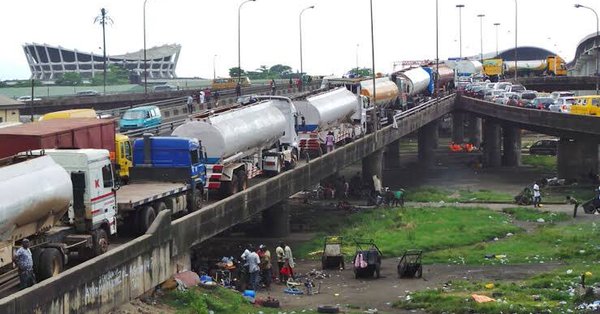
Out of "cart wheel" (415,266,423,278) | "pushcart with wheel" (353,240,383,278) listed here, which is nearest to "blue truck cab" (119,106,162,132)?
"pushcart with wheel" (353,240,383,278)

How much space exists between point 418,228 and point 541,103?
37.2 metres

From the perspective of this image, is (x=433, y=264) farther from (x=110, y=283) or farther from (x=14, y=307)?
(x=14, y=307)

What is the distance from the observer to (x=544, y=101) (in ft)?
263

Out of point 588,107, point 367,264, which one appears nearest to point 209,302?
point 367,264

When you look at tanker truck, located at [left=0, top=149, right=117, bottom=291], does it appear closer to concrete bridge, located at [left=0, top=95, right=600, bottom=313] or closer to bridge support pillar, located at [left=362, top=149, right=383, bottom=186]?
concrete bridge, located at [left=0, top=95, right=600, bottom=313]

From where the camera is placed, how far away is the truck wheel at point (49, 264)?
22531 millimetres

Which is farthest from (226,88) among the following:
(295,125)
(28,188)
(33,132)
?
(28,188)

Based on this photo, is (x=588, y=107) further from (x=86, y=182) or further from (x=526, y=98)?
(x=86, y=182)

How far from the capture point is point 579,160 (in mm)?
65875

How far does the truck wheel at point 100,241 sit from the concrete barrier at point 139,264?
1.38 ft

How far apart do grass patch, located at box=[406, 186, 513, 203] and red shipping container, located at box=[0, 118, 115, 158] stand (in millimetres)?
27120

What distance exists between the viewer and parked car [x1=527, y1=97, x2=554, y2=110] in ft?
258

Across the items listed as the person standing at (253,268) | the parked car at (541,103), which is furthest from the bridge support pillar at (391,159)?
the person standing at (253,268)

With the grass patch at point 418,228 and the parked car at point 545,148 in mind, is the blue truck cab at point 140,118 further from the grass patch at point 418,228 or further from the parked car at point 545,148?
the parked car at point 545,148
